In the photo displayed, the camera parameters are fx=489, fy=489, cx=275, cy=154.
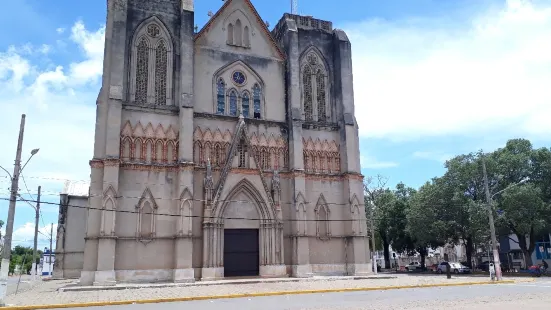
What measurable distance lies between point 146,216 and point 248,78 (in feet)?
39.2

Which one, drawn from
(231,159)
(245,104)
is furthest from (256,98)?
(231,159)

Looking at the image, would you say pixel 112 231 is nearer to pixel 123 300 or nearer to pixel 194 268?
pixel 194 268

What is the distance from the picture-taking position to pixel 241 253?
31547mm

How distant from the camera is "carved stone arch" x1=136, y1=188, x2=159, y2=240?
28.6 meters

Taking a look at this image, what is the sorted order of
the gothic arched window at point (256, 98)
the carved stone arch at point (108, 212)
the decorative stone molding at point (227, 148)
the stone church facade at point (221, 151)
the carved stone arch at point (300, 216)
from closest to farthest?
the carved stone arch at point (108, 212)
the stone church facade at point (221, 151)
the decorative stone molding at point (227, 148)
the carved stone arch at point (300, 216)
the gothic arched window at point (256, 98)

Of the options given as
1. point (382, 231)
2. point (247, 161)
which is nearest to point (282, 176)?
point (247, 161)

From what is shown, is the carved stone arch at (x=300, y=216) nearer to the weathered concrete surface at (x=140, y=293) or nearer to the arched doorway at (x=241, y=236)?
the arched doorway at (x=241, y=236)

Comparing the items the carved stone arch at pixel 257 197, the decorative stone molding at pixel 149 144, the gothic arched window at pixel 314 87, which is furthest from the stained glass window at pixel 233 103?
the gothic arched window at pixel 314 87

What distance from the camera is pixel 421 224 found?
4244 centimetres

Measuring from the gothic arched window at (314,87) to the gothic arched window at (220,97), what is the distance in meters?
5.92

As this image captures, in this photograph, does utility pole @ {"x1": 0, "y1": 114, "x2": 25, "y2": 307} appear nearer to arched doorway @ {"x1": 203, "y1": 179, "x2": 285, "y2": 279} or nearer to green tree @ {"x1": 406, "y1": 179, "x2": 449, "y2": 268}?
arched doorway @ {"x1": 203, "y1": 179, "x2": 285, "y2": 279}

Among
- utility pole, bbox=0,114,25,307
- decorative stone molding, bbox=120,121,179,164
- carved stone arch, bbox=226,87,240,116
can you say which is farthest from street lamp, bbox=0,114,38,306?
carved stone arch, bbox=226,87,240,116

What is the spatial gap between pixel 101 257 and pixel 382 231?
110ft

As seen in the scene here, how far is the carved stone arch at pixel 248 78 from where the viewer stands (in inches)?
1301
